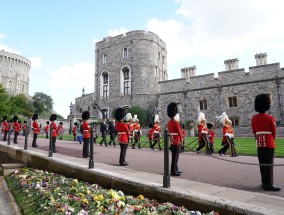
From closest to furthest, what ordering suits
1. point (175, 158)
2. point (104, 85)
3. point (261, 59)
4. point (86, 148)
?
point (175, 158)
point (86, 148)
point (261, 59)
point (104, 85)

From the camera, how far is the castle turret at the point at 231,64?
2911 cm

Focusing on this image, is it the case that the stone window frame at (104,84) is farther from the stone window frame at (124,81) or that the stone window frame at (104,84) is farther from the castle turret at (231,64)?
the castle turret at (231,64)

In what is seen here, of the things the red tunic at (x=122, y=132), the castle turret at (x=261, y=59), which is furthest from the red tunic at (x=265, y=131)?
the castle turret at (x=261, y=59)

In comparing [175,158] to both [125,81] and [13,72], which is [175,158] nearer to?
[125,81]

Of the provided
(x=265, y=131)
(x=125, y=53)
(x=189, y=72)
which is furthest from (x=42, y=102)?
(x=265, y=131)

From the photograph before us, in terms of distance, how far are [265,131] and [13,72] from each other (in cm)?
7943

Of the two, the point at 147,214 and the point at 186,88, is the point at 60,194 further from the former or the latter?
the point at 186,88

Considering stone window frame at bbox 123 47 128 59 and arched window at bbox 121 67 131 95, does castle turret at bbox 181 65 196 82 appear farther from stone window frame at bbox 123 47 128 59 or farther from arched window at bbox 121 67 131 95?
stone window frame at bbox 123 47 128 59

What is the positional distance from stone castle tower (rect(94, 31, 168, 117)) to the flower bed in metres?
27.8

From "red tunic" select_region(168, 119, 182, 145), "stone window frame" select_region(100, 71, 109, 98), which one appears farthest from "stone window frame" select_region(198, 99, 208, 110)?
"red tunic" select_region(168, 119, 182, 145)

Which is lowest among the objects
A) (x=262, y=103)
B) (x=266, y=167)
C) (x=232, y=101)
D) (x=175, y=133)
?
(x=266, y=167)

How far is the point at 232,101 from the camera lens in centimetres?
2611

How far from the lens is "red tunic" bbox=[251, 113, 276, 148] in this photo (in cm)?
489

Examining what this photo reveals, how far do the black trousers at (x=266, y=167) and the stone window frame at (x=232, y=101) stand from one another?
72.5 feet
